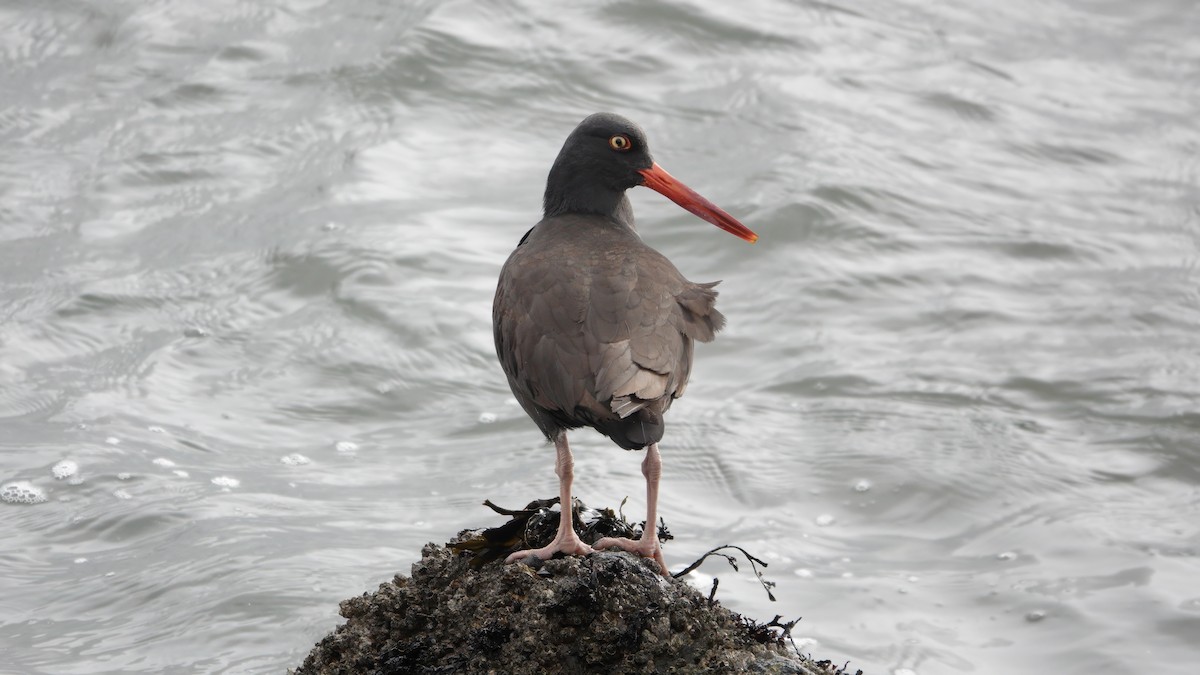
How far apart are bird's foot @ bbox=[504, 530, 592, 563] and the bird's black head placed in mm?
1830

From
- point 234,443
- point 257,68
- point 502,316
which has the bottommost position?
point 234,443

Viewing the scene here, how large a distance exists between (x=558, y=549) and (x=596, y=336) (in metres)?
0.76

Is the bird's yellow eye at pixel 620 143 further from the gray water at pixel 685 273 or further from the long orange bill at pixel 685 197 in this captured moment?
the gray water at pixel 685 273

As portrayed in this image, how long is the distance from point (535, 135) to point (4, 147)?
15.2ft

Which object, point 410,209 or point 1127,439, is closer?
point 1127,439

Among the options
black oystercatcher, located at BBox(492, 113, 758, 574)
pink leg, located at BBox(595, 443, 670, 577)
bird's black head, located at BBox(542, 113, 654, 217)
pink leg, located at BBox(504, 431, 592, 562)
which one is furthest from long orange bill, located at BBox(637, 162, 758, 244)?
pink leg, located at BBox(504, 431, 592, 562)

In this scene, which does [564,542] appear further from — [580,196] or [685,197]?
[685,197]

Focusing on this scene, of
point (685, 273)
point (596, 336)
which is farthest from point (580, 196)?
point (685, 273)

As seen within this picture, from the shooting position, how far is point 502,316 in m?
5.27

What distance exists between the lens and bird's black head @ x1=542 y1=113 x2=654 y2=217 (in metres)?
6.04

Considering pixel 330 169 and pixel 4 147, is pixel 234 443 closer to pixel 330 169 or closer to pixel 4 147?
pixel 330 169

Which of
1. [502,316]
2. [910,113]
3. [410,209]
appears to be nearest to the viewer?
[502,316]

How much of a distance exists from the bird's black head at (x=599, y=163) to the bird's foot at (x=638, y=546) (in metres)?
1.69

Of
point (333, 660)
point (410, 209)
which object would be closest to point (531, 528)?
point (333, 660)
